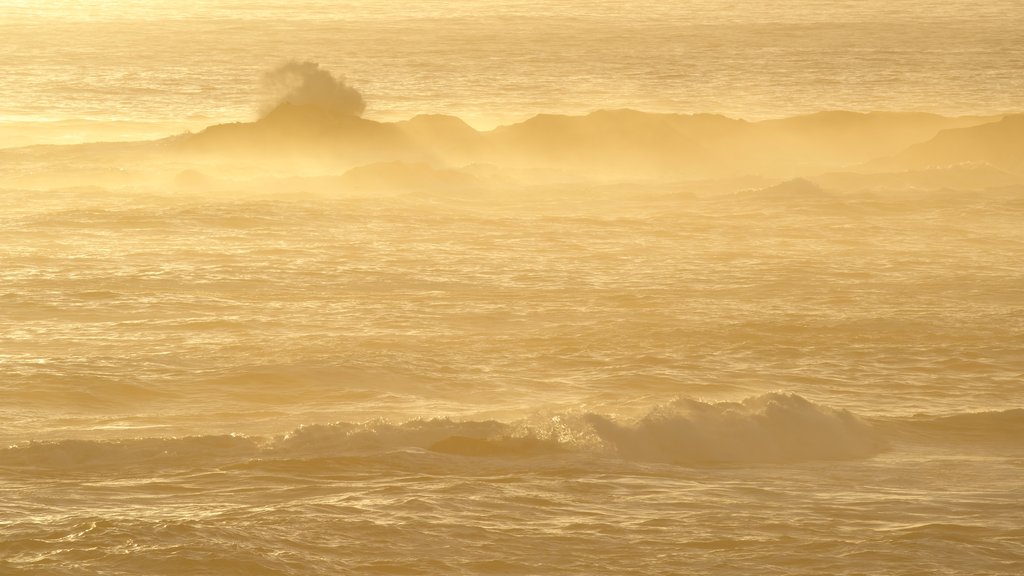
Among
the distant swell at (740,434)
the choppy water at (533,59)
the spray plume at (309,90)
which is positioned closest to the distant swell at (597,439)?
the distant swell at (740,434)

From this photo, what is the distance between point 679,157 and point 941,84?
2904cm

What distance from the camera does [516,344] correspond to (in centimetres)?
1722

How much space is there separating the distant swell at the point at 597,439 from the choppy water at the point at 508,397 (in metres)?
0.04

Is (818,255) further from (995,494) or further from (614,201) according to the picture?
(995,494)

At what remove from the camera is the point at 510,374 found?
15.8 meters

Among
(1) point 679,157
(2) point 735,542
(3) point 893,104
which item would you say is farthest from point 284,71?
(2) point 735,542

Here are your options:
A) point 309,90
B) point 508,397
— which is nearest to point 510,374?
point 508,397

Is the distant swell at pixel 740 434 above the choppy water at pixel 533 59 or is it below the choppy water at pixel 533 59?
below

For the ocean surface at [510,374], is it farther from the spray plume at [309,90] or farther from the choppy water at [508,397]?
the spray plume at [309,90]

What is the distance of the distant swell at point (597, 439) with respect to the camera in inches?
472

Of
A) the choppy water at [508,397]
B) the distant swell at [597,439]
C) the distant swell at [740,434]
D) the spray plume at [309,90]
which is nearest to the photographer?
the choppy water at [508,397]

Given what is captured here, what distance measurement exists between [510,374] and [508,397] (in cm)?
108

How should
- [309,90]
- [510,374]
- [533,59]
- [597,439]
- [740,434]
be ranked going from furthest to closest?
[533,59], [309,90], [510,374], [740,434], [597,439]

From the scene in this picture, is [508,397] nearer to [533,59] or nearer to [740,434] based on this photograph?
[740,434]
